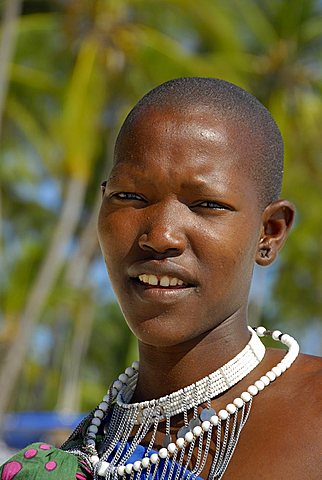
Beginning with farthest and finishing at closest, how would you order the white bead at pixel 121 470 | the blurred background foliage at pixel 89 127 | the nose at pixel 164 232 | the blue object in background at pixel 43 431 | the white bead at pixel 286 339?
the blurred background foliage at pixel 89 127
the blue object in background at pixel 43 431
the white bead at pixel 286 339
the white bead at pixel 121 470
the nose at pixel 164 232

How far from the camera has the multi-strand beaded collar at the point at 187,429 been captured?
6.75ft

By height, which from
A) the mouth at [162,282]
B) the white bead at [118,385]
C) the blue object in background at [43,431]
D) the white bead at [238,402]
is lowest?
the blue object in background at [43,431]

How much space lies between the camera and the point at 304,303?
1127 inches

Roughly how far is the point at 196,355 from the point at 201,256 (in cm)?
26

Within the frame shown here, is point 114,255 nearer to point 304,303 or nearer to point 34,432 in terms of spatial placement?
point 34,432

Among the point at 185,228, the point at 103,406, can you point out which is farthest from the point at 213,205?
the point at 103,406

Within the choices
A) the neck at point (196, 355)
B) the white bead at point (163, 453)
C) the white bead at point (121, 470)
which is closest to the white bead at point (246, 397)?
the neck at point (196, 355)

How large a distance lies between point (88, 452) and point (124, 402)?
0.55ft

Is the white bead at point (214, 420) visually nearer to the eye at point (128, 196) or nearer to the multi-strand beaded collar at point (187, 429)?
the multi-strand beaded collar at point (187, 429)

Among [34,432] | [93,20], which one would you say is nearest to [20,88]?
[93,20]

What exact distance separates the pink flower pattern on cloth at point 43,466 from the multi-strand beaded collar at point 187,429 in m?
0.05

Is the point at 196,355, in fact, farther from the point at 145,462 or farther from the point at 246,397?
the point at 145,462

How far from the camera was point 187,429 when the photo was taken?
2.10 metres

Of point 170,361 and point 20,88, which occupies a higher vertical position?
point 20,88
